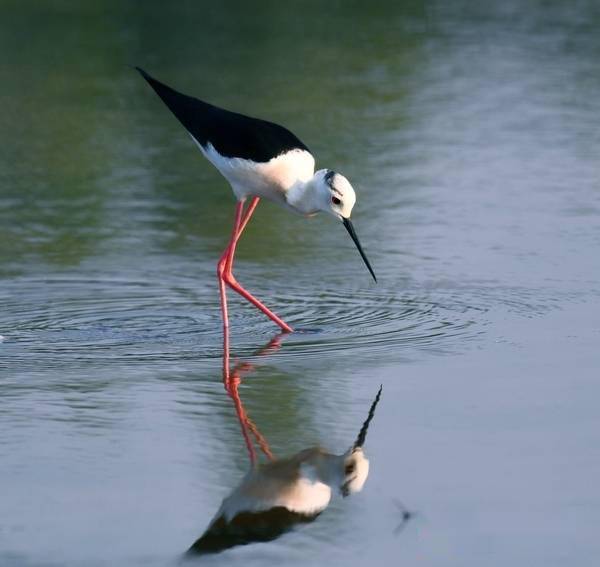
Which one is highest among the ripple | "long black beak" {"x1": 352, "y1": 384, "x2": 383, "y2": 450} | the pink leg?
the pink leg

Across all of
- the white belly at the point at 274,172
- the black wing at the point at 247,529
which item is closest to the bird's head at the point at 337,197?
the white belly at the point at 274,172

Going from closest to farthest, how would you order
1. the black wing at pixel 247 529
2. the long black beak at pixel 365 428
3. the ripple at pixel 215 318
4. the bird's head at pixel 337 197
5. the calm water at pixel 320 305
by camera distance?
the black wing at pixel 247 529 → the calm water at pixel 320 305 → the long black beak at pixel 365 428 → the ripple at pixel 215 318 → the bird's head at pixel 337 197

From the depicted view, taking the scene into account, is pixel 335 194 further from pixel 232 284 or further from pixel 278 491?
pixel 278 491

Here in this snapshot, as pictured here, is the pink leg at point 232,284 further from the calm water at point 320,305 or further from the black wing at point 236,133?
the black wing at point 236,133

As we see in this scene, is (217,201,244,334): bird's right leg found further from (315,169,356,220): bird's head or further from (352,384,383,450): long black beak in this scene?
(352,384,383,450): long black beak

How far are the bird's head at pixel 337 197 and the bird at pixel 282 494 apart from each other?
73.4 inches

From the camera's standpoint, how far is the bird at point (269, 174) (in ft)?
23.5

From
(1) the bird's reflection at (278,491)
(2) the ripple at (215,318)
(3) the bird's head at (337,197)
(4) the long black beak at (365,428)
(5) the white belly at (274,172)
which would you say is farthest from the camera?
(5) the white belly at (274,172)

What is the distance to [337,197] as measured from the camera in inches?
279

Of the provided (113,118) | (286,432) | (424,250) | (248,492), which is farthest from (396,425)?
(113,118)

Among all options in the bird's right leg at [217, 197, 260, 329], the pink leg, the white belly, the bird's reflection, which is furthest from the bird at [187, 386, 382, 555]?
the white belly

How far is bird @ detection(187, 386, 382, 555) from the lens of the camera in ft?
15.1

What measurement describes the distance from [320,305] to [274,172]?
0.67 meters

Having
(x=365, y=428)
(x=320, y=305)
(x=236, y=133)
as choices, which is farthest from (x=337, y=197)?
(x=365, y=428)
